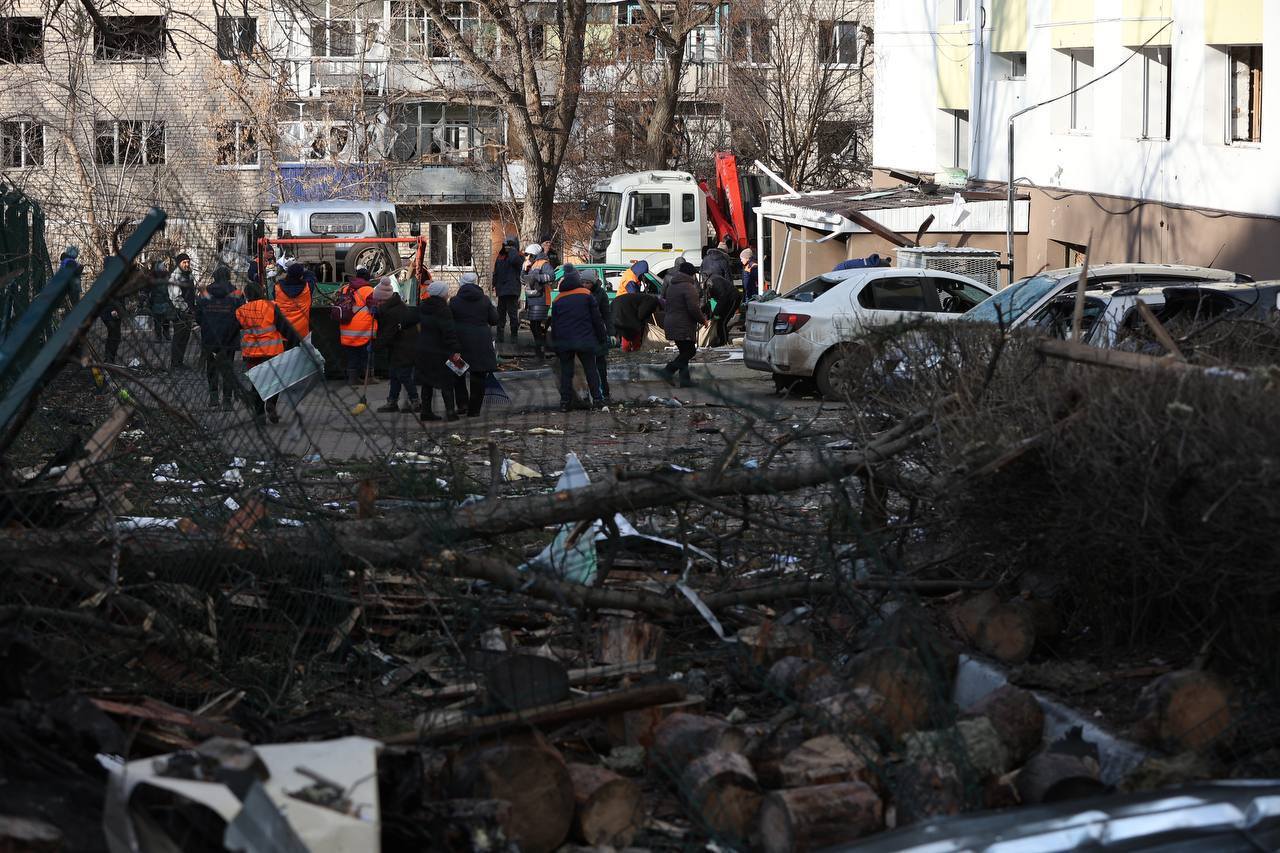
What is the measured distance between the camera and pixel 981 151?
1073 inches

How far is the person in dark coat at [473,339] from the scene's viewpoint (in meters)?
13.6

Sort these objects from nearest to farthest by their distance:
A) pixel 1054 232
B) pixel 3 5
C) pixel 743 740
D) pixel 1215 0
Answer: pixel 743 740
pixel 3 5
pixel 1215 0
pixel 1054 232

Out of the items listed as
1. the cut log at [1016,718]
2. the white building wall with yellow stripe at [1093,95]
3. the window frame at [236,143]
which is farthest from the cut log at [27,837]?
the window frame at [236,143]

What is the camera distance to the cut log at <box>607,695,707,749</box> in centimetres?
520

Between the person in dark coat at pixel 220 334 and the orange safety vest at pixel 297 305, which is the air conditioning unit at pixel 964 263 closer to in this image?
the orange safety vest at pixel 297 305

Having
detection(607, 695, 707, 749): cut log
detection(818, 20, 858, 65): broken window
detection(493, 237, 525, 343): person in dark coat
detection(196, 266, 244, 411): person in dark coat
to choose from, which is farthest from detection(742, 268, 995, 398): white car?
detection(818, 20, 858, 65): broken window

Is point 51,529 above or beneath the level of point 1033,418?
beneath

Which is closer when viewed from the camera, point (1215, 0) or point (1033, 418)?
point (1033, 418)

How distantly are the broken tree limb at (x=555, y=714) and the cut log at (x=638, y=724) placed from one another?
0.02 metres

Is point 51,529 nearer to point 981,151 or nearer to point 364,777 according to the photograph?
point 364,777

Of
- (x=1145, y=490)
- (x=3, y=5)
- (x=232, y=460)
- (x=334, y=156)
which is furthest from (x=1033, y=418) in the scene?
(x=334, y=156)

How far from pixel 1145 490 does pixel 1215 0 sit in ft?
49.2

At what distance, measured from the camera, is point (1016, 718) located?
5.20 meters

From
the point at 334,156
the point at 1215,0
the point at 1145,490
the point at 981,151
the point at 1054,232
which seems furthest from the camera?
the point at 334,156
